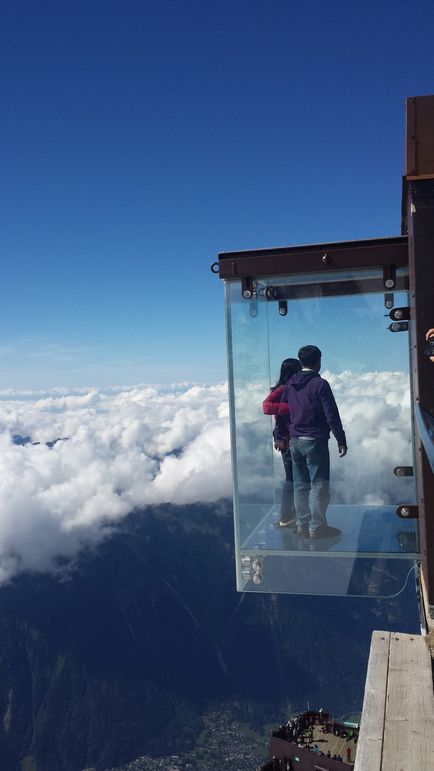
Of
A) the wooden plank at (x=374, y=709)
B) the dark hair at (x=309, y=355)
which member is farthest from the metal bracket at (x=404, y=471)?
the wooden plank at (x=374, y=709)

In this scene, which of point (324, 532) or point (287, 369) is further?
point (287, 369)

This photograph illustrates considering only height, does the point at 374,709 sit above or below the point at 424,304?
below

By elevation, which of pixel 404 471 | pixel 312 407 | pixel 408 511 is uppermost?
pixel 312 407

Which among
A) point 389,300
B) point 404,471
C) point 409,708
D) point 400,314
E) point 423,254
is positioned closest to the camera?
point 409,708

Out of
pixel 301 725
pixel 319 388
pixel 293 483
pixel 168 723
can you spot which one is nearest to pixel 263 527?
pixel 293 483

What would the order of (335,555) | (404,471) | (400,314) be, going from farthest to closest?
(335,555) → (404,471) → (400,314)

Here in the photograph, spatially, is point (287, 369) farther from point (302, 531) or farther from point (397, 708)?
point (397, 708)

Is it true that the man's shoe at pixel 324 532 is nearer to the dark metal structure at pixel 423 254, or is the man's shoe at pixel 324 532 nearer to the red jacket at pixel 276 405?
the red jacket at pixel 276 405

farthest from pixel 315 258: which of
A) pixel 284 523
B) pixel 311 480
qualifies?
pixel 284 523
